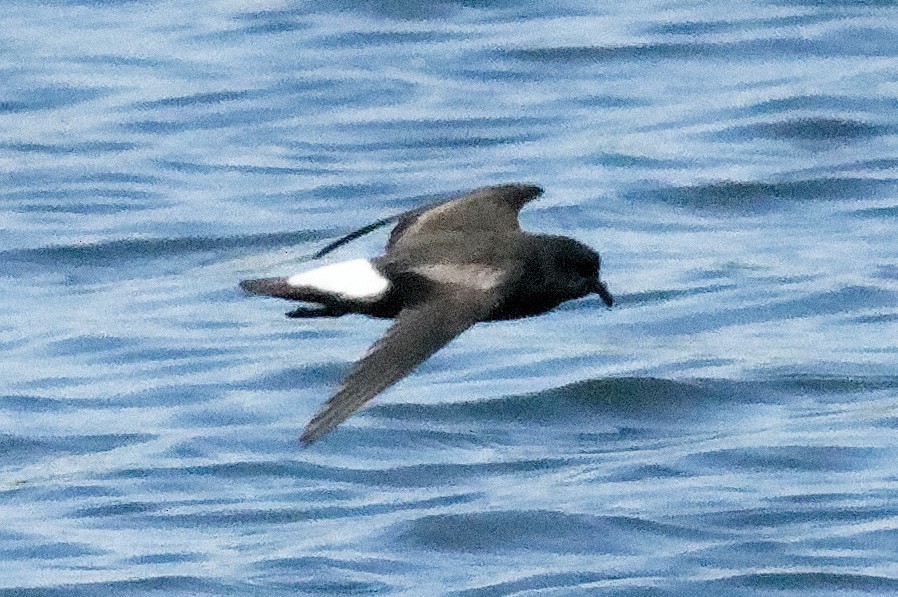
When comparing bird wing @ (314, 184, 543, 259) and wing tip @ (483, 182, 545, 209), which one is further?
wing tip @ (483, 182, 545, 209)

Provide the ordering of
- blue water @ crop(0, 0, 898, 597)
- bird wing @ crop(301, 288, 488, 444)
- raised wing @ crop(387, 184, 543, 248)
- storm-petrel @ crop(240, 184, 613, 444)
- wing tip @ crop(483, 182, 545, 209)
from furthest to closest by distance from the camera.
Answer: blue water @ crop(0, 0, 898, 597) < wing tip @ crop(483, 182, 545, 209) < raised wing @ crop(387, 184, 543, 248) < storm-petrel @ crop(240, 184, 613, 444) < bird wing @ crop(301, 288, 488, 444)

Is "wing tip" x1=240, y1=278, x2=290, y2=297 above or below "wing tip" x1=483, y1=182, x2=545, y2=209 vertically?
above

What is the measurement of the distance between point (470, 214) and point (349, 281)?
112cm

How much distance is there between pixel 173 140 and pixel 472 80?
6.93 feet

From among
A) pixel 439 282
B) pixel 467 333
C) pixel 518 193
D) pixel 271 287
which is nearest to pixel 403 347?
pixel 439 282

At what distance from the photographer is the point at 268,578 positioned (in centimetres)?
1138

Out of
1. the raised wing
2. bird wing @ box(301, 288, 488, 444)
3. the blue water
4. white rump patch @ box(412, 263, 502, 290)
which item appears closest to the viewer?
bird wing @ box(301, 288, 488, 444)

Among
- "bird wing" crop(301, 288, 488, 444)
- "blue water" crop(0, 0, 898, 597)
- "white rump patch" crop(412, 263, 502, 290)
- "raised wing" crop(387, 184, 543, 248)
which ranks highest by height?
"bird wing" crop(301, 288, 488, 444)

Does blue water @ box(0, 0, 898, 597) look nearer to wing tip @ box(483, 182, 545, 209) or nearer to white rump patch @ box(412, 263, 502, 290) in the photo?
wing tip @ box(483, 182, 545, 209)

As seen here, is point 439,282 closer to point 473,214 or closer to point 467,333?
point 473,214

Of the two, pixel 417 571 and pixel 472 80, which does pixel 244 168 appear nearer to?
pixel 472 80

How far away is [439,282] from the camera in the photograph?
855cm

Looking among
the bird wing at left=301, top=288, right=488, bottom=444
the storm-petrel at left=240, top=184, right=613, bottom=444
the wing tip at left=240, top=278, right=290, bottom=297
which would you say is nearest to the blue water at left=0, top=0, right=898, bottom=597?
the storm-petrel at left=240, top=184, right=613, bottom=444

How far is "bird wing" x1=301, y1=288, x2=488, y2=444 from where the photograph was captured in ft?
24.1
